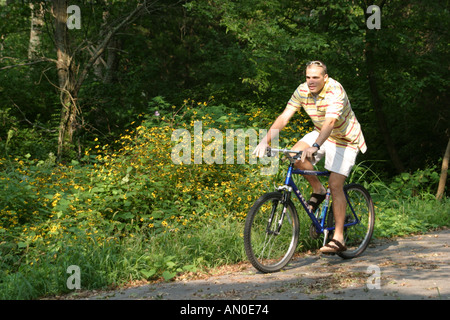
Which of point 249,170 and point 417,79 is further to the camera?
point 417,79

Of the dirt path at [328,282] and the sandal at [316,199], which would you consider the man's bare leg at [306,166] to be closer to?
the sandal at [316,199]

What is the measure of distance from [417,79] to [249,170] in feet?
20.9

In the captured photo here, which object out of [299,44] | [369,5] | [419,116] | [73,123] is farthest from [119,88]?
[419,116]

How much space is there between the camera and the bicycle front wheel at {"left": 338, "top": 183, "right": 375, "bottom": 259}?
240 inches

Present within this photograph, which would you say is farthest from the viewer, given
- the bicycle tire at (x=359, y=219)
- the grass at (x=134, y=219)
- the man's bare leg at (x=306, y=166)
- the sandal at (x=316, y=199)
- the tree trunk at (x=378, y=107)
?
the tree trunk at (x=378, y=107)

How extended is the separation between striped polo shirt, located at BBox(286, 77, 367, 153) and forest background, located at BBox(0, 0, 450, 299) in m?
1.35

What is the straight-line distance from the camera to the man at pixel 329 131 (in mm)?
5242

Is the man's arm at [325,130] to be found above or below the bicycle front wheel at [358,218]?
above

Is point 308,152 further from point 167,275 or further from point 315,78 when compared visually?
point 167,275

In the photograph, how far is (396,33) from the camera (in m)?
11.8

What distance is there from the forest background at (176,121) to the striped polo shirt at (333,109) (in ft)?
4.44

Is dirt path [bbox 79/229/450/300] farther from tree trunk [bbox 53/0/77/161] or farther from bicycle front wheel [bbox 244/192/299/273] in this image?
tree trunk [bbox 53/0/77/161]

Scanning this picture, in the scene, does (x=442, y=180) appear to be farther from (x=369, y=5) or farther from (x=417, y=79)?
(x=369, y=5)

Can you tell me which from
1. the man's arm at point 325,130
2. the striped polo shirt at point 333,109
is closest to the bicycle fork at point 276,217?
the man's arm at point 325,130
